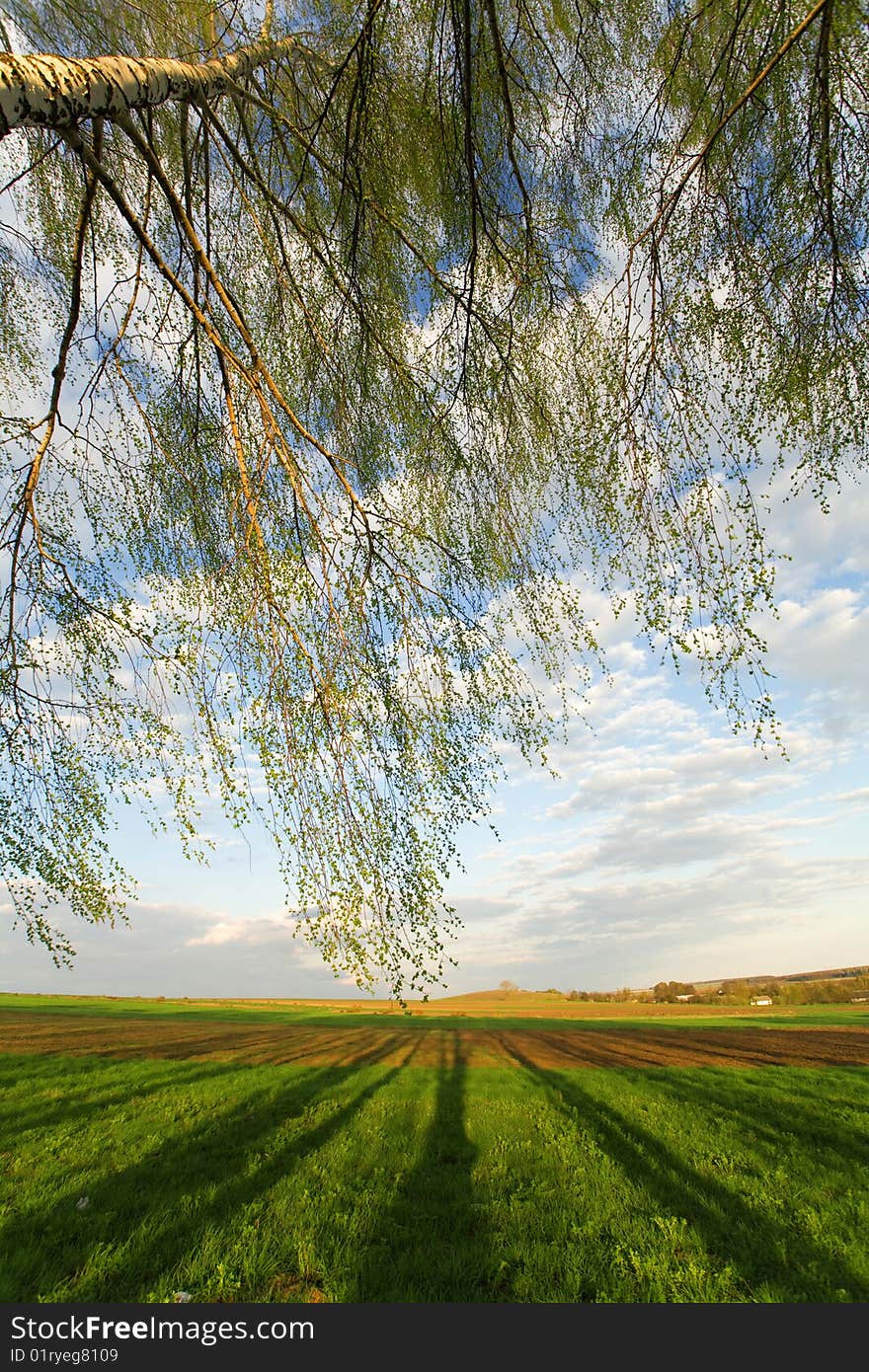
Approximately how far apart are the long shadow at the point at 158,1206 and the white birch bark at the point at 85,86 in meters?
6.51

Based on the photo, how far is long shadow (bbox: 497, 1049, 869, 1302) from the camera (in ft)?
11.1

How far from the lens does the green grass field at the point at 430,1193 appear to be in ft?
10.9

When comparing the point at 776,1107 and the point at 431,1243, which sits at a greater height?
the point at 431,1243

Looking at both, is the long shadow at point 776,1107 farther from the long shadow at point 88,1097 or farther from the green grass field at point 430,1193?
the long shadow at point 88,1097

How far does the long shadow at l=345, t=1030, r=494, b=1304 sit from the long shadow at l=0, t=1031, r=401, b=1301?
1.10 meters

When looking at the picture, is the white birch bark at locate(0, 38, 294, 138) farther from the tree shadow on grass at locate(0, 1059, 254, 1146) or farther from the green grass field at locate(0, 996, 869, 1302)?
the tree shadow on grass at locate(0, 1059, 254, 1146)

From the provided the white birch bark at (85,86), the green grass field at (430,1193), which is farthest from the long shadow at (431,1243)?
the white birch bark at (85,86)

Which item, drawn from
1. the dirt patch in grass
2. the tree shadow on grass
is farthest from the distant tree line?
the tree shadow on grass

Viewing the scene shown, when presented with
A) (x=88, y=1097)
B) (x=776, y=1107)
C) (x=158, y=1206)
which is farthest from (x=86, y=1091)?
(x=776, y=1107)

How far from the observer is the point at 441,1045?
1499 cm

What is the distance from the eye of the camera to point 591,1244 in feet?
12.3

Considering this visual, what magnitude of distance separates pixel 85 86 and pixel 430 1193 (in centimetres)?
810

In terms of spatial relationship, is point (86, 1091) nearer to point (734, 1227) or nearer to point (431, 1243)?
point (431, 1243)

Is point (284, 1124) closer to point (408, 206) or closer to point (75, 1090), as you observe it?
point (75, 1090)
